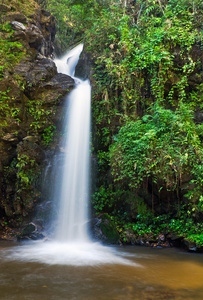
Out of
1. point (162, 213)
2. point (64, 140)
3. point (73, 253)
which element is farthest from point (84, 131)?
point (73, 253)

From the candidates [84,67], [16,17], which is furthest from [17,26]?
[84,67]

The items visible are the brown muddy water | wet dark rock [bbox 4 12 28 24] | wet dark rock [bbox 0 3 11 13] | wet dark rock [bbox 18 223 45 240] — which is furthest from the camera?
wet dark rock [bbox 0 3 11 13]

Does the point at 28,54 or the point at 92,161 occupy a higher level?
the point at 28,54

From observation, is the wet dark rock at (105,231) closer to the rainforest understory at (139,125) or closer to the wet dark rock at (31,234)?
the rainforest understory at (139,125)

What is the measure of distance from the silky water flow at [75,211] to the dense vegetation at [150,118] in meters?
0.54

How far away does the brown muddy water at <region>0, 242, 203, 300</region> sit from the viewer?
3059 millimetres

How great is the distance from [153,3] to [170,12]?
849mm

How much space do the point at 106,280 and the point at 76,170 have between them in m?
5.12

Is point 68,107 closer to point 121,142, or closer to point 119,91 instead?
point 119,91

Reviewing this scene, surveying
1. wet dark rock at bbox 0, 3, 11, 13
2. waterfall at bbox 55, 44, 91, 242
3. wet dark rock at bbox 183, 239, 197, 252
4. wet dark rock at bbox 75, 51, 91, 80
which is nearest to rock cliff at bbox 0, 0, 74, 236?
wet dark rock at bbox 0, 3, 11, 13

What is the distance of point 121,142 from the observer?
7410 mm

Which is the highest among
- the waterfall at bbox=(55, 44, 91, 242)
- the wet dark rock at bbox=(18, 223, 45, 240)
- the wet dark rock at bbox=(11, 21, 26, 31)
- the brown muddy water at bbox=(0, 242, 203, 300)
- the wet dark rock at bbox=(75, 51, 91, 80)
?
the wet dark rock at bbox=(11, 21, 26, 31)

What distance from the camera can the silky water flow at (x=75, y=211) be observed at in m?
5.05

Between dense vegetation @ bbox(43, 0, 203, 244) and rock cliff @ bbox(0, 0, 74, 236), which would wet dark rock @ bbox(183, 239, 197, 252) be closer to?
dense vegetation @ bbox(43, 0, 203, 244)
